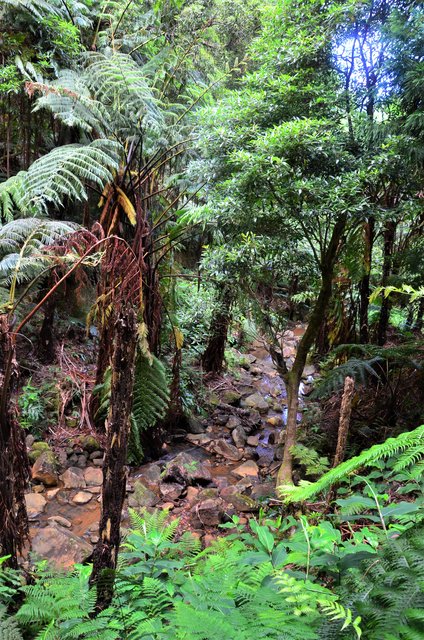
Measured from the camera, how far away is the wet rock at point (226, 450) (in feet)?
12.9

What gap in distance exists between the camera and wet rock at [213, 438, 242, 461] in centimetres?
393

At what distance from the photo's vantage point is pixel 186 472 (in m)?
3.39

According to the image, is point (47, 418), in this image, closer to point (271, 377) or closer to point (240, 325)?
point (240, 325)

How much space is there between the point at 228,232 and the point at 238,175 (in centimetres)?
→ 68

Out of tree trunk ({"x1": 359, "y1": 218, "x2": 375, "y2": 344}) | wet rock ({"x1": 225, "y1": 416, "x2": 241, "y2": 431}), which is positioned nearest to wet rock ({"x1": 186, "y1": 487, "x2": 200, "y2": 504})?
wet rock ({"x1": 225, "y1": 416, "x2": 241, "y2": 431})

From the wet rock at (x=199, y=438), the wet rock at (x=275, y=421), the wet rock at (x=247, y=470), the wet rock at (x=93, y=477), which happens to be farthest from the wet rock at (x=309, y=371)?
the wet rock at (x=93, y=477)

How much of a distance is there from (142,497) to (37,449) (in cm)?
97

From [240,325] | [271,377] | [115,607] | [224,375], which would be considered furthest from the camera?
[271,377]

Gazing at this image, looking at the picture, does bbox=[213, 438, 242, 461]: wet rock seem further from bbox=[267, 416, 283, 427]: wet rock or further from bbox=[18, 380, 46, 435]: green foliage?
bbox=[18, 380, 46, 435]: green foliage

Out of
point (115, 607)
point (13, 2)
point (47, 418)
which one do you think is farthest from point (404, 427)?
point (13, 2)

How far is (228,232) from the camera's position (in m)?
3.28

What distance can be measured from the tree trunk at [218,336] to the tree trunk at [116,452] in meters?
3.32

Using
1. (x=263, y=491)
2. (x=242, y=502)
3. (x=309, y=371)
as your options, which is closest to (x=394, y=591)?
(x=242, y=502)

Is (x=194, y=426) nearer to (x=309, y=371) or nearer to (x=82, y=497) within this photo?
(x=82, y=497)
